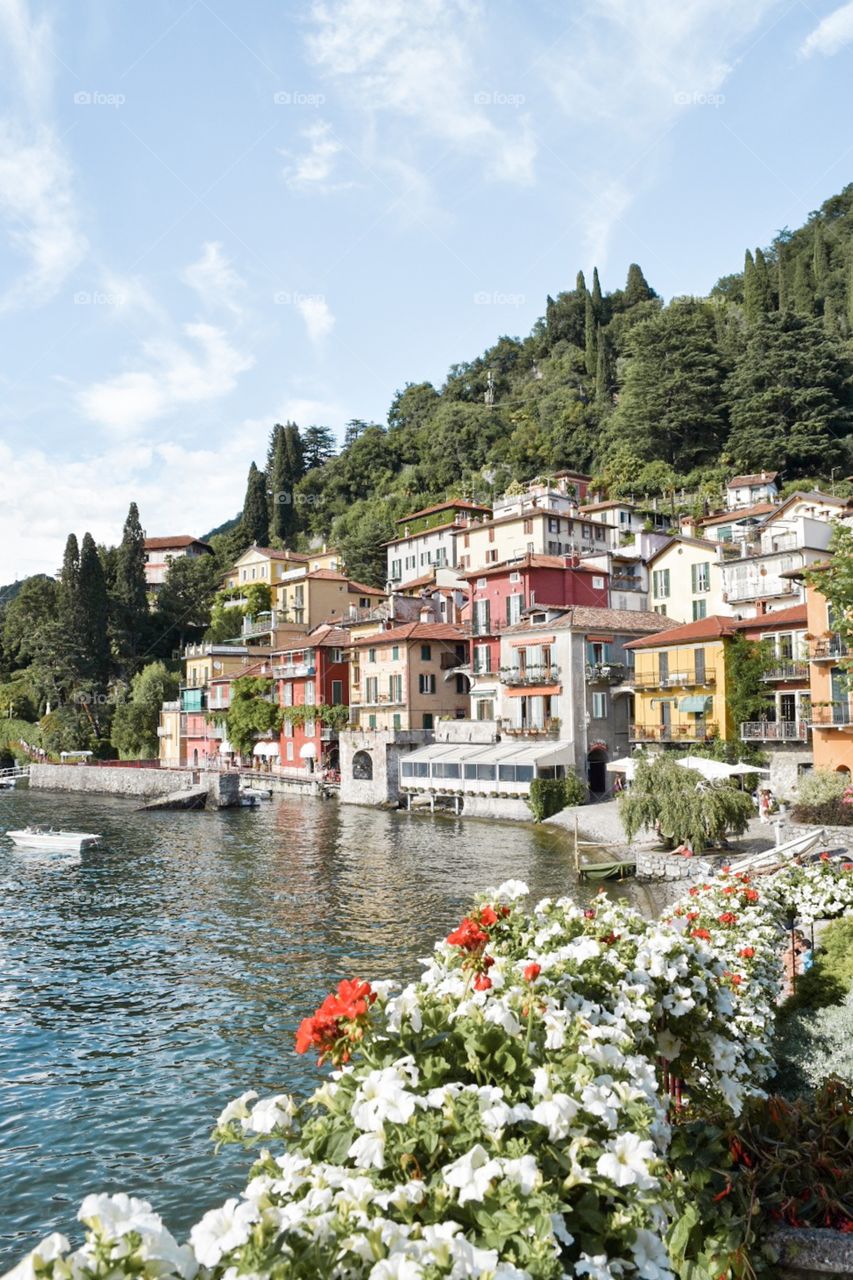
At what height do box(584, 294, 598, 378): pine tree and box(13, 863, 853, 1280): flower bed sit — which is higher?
box(584, 294, 598, 378): pine tree

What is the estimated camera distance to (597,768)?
1914 inches

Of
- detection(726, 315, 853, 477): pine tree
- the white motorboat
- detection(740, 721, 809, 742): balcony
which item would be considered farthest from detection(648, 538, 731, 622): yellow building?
the white motorboat

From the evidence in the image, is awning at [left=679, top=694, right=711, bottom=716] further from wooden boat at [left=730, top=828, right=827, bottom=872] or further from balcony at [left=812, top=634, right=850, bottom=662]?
wooden boat at [left=730, top=828, right=827, bottom=872]

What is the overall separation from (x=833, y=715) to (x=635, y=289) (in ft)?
334

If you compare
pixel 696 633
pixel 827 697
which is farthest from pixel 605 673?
pixel 827 697

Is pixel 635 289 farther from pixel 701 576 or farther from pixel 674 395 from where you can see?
pixel 701 576

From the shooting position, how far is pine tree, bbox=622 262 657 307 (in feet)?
406

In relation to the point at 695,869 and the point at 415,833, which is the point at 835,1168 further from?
the point at 415,833

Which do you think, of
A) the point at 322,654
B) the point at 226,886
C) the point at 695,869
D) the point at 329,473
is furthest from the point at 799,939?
the point at 329,473

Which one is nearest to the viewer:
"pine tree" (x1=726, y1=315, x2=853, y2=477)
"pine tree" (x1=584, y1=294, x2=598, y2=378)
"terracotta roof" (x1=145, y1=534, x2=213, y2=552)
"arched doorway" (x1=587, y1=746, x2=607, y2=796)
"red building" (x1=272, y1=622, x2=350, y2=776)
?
"arched doorway" (x1=587, y1=746, x2=607, y2=796)

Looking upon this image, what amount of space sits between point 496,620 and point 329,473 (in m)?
65.9

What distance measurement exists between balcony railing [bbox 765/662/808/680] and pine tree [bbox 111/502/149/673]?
69.9 meters

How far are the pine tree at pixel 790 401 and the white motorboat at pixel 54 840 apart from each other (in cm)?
6144

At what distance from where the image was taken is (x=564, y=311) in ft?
413
